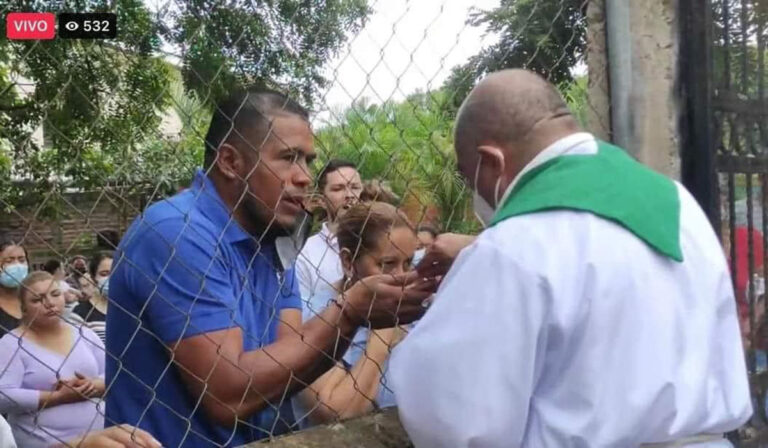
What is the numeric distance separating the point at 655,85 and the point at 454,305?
61.8 inches

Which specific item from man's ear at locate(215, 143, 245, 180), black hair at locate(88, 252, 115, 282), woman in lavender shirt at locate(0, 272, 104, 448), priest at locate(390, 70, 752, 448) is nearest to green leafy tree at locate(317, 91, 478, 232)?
man's ear at locate(215, 143, 245, 180)

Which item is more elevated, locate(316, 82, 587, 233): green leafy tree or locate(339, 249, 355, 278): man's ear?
locate(316, 82, 587, 233): green leafy tree

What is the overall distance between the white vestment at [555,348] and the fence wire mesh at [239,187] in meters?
0.58

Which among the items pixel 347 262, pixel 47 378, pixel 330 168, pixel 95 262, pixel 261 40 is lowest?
pixel 95 262

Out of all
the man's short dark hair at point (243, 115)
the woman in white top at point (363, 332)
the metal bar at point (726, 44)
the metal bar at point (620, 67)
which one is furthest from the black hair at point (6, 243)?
the metal bar at point (726, 44)

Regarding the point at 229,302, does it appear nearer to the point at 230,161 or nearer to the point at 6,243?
the point at 230,161

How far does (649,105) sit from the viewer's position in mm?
2885

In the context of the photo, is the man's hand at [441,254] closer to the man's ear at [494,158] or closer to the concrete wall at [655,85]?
the man's ear at [494,158]

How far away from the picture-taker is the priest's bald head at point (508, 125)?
5.95ft

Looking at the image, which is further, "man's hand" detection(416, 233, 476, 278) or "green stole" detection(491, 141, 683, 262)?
"man's hand" detection(416, 233, 476, 278)

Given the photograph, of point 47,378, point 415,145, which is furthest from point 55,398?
point 415,145

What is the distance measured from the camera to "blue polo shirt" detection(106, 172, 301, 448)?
200 cm

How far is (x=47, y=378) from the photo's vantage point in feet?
12.3

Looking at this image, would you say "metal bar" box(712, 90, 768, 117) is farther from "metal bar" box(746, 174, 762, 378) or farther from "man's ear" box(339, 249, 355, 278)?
"man's ear" box(339, 249, 355, 278)
